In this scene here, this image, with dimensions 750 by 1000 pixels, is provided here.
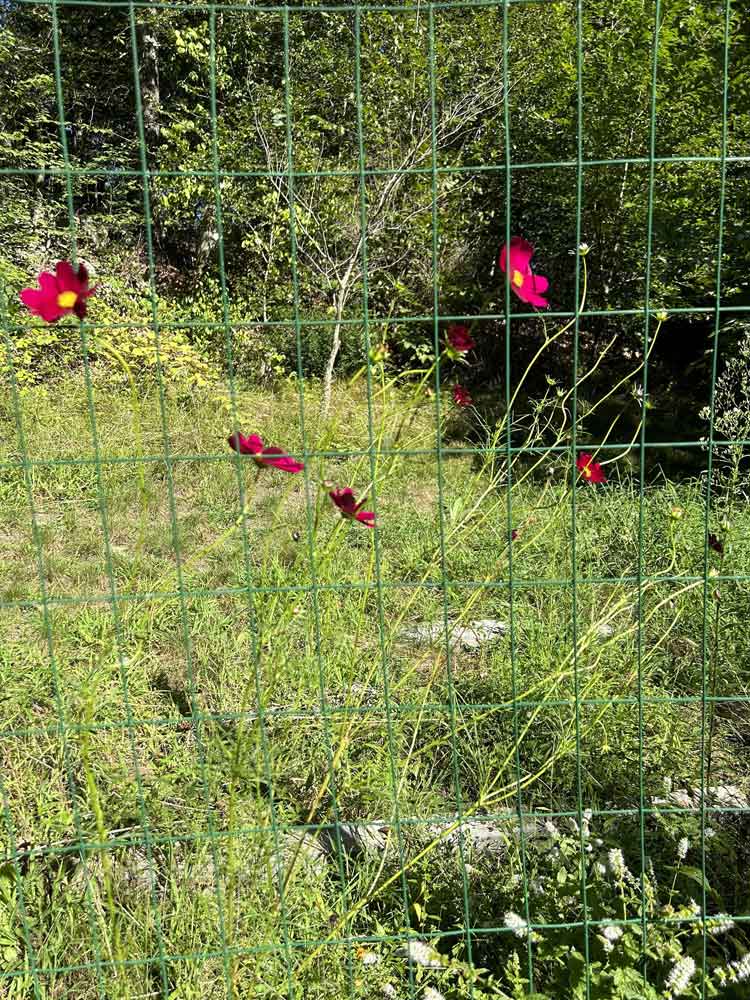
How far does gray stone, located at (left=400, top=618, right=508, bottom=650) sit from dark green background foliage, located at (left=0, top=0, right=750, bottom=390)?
248cm

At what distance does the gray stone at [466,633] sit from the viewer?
2541 mm

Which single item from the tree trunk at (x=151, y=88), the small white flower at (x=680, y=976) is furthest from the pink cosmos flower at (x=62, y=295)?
the tree trunk at (x=151, y=88)

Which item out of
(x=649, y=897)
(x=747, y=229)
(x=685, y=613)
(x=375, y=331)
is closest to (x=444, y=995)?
(x=649, y=897)

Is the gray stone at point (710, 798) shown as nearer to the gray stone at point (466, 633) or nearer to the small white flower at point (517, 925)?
the small white flower at point (517, 925)

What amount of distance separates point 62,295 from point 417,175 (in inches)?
191

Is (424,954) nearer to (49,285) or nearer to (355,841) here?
(355,841)

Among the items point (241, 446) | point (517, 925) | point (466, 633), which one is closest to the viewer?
point (241, 446)

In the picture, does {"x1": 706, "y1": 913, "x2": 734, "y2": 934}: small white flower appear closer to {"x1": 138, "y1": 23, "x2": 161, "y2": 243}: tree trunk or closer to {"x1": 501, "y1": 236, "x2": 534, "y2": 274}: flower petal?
{"x1": 501, "y1": 236, "x2": 534, "y2": 274}: flower petal

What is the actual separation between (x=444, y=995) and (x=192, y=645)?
126cm

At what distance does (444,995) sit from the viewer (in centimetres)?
146

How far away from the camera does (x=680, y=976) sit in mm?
1310

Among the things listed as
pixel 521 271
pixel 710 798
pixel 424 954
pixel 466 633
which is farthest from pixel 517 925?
pixel 466 633

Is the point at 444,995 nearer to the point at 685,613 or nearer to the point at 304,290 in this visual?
the point at 685,613

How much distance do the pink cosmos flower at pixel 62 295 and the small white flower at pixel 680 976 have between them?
120 centimetres
